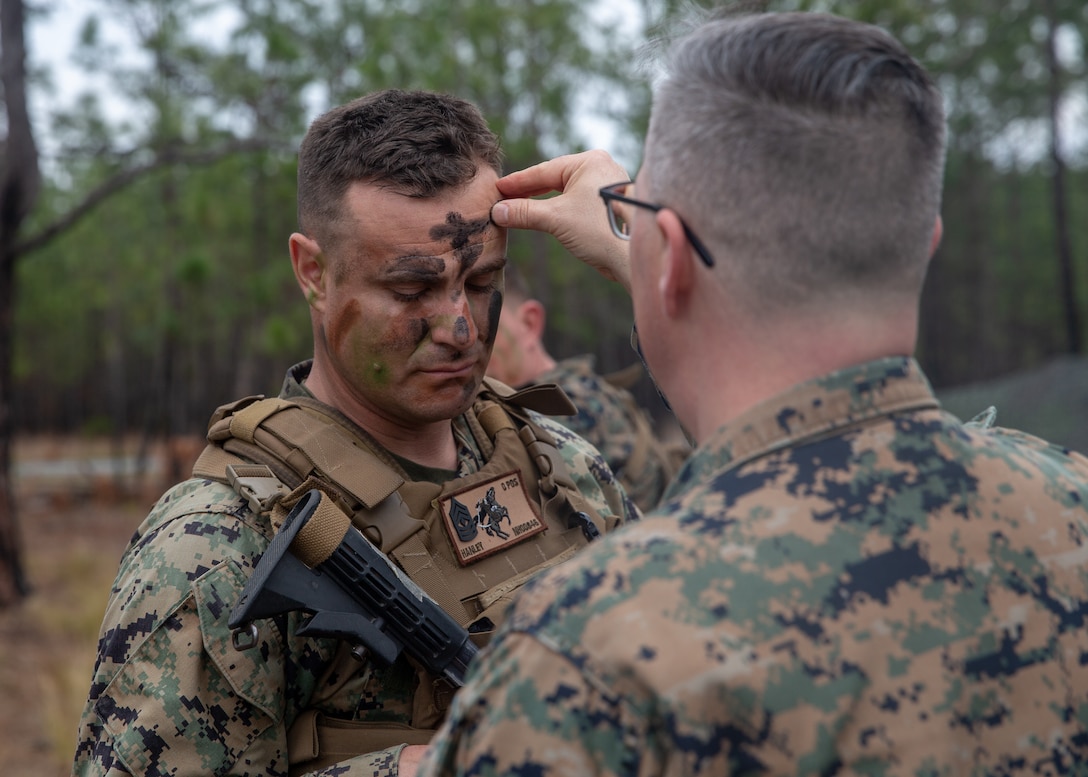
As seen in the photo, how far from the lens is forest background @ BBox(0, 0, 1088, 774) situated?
863 cm

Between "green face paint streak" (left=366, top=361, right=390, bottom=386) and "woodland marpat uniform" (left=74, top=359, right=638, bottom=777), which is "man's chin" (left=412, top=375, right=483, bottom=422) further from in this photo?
"woodland marpat uniform" (left=74, top=359, right=638, bottom=777)

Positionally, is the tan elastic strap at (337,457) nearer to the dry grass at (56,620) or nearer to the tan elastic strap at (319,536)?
the tan elastic strap at (319,536)

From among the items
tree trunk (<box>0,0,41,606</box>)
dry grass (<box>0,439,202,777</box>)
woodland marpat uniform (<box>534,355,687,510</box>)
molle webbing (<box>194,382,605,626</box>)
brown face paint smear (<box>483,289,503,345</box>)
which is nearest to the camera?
molle webbing (<box>194,382,605,626</box>)

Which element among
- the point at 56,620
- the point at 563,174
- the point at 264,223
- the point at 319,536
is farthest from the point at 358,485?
the point at 264,223

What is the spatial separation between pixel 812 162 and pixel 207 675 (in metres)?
1.42

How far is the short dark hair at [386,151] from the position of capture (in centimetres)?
229

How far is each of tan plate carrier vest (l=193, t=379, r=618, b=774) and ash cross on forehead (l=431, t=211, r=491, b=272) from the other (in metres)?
0.48

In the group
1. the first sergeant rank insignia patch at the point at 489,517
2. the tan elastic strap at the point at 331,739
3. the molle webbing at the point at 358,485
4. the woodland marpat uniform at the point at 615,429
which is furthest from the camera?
the woodland marpat uniform at the point at 615,429

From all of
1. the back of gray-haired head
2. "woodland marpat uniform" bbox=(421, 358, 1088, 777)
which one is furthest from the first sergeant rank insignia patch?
the back of gray-haired head

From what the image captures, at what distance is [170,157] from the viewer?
8820 mm

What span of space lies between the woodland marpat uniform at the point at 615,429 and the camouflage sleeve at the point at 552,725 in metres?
3.62

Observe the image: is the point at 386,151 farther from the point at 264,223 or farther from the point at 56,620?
the point at 264,223

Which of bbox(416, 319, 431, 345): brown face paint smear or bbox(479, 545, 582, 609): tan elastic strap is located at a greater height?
bbox(416, 319, 431, 345): brown face paint smear

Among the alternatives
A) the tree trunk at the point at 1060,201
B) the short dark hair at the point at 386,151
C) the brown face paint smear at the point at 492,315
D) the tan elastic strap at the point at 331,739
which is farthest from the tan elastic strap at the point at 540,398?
the tree trunk at the point at 1060,201
